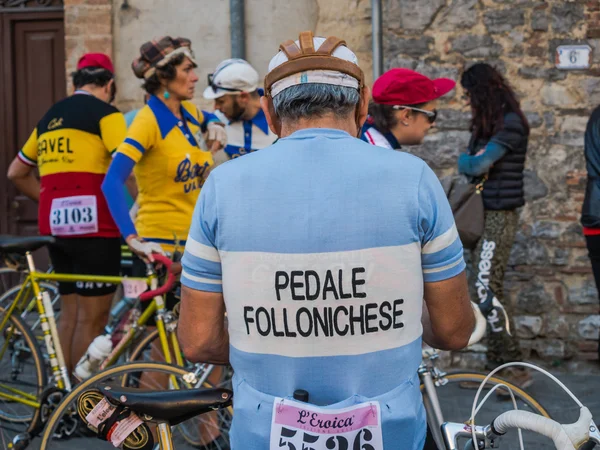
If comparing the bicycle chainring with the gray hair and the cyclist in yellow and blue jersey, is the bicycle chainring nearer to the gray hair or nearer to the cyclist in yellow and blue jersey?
the cyclist in yellow and blue jersey

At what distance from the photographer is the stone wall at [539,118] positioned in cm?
673

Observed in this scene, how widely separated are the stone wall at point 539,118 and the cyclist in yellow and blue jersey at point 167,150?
2.39 meters

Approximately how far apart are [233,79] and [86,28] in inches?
104

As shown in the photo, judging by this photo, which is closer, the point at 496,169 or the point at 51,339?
the point at 51,339

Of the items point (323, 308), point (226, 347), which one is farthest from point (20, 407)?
point (323, 308)

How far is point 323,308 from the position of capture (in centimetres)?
211

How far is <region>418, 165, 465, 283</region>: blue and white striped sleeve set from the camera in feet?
7.01

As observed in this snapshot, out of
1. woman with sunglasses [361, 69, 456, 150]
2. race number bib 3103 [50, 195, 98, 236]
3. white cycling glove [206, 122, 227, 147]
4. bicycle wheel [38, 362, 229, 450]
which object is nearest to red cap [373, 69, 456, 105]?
woman with sunglasses [361, 69, 456, 150]

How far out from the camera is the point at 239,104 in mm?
5637

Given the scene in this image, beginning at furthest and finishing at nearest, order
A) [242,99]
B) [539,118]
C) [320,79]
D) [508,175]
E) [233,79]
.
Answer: [539,118] → [508,175] → [242,99] → [233,79] → [320,79]

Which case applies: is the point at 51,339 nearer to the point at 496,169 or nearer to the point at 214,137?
the point at 214,137

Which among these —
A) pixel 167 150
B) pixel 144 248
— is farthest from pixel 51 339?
pixel 167 150

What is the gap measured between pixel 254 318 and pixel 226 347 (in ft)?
0.74

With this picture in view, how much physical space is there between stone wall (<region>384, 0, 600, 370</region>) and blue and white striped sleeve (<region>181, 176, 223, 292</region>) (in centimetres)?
476
